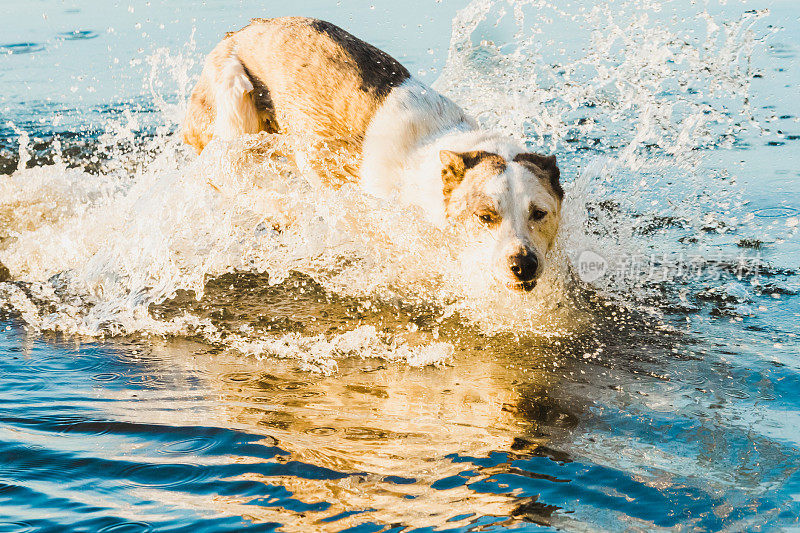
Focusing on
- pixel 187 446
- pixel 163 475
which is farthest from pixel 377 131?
pixel 163 475

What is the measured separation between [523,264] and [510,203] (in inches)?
16.4

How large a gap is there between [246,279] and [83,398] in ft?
6.65

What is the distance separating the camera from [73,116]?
930cm

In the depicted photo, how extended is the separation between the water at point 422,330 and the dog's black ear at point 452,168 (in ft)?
1.07

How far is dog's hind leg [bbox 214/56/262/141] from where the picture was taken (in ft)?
17.5

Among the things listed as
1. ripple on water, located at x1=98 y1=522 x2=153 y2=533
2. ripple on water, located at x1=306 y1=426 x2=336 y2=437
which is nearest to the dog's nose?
ripple on water, located at x1=306 y1=426 x2=336 y2=437

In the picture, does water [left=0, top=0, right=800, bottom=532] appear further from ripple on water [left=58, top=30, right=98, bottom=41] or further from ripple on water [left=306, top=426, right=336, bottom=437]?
ripple on water [left=58, top=30, right=98, bottom=41]

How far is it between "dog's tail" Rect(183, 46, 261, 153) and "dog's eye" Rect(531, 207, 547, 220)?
2242mm

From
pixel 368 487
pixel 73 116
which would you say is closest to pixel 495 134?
pixel 368 487

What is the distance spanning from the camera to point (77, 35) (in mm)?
12891

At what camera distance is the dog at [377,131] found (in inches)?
164

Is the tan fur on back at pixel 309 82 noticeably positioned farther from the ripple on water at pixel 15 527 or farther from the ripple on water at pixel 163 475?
the ripple on water at pixel 15 527

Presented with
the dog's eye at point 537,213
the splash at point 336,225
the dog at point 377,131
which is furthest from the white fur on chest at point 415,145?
the dog's eye at point 537,213

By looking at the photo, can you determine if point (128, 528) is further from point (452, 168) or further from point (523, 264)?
point (452, 168)
